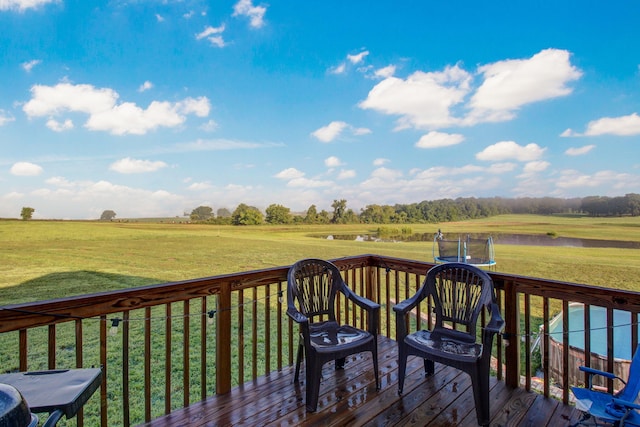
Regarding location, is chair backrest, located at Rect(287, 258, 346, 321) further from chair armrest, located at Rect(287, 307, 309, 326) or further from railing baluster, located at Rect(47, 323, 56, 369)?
railing baluster, located at Rect(47, 323, 56, 369)

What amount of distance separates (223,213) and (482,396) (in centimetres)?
1380

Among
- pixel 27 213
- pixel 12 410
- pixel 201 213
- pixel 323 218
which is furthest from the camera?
pixel 323 218

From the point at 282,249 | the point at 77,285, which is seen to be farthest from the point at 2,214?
the point at 282,249

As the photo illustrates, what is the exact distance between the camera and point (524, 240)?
47.3 feet

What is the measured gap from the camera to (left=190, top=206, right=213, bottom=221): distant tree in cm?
1376

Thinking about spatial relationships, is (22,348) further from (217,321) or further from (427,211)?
(427,211)

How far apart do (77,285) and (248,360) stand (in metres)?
8.26

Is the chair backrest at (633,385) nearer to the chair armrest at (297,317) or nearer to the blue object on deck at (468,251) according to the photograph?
the chair armrest at (297,317)

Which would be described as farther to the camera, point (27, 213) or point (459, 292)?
point (27, 213)

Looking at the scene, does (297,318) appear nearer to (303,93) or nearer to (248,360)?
(248,360)

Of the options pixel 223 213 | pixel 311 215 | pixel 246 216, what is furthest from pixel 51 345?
pixel 311 215

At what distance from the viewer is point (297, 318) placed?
2240mm

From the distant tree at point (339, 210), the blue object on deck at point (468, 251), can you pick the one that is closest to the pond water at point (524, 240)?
the distant tree at point (339, 210)

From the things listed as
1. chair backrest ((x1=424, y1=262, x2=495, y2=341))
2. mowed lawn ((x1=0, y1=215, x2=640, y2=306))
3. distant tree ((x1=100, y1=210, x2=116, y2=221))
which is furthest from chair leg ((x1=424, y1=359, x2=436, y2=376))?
distant tree ((x1=100, y1=210, x2=116, y2=221))
